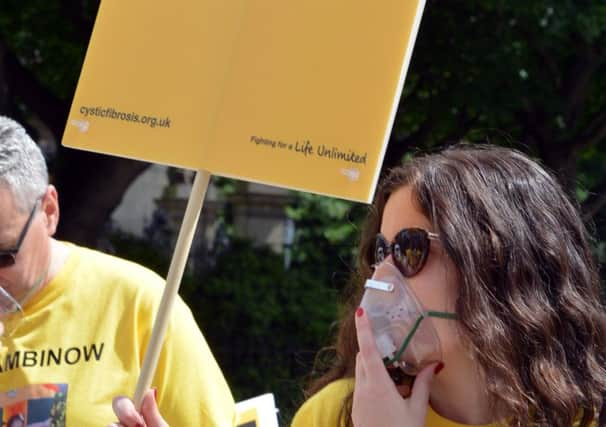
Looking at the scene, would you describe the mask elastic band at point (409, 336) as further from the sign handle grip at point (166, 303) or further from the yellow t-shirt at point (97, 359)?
the yellow t-shirt at point (97, 359)

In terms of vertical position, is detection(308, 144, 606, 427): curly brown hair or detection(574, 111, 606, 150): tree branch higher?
detection(574, 111, 606, 150): tree branch

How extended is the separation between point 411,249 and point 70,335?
3.54ft

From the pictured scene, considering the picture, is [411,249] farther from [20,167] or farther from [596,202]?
[596,202]

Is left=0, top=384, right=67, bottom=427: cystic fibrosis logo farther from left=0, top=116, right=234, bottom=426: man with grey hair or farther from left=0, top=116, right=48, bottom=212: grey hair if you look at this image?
left=0, top=116, right=48, bottom=212: grey hair

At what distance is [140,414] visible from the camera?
227 centimetres

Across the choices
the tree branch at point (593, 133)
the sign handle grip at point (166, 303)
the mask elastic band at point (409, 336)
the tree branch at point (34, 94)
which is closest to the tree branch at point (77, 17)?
the tree branch at point (34, 94)

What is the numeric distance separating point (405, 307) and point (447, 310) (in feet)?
0.29

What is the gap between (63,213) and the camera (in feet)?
31.8

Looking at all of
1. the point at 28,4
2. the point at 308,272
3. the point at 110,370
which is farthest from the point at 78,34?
the point at 110,370

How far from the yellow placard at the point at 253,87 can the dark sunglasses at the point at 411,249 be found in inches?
5.0

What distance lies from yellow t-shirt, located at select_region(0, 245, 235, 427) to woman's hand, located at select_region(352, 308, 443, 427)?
74 cm

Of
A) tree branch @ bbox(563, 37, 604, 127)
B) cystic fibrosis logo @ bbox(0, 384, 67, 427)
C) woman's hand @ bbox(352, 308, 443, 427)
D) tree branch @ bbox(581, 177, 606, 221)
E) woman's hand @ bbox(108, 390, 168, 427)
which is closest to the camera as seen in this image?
woman's hand @ bbox(352, 308, 443, 427)

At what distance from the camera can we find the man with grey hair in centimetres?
269

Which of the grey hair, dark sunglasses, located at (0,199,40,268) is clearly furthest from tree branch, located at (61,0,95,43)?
dark sunglasses, located at (0,199,40,268)
